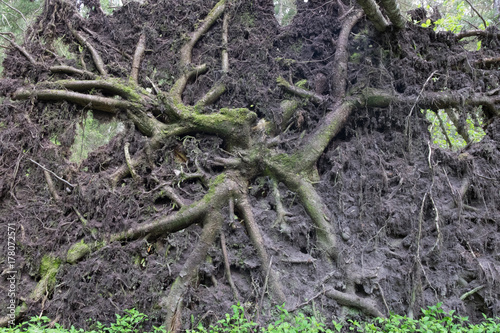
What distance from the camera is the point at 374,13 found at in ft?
13.9

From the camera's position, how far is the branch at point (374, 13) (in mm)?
3982

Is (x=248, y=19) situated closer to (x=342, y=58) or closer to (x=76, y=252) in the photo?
(x=342, y=58)

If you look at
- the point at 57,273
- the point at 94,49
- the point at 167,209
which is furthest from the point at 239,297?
the point at 94,49

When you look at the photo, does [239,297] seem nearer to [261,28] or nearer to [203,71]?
[203,71]

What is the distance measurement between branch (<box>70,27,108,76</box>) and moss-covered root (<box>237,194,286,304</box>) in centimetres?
302

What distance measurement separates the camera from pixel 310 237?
4137 millimetres

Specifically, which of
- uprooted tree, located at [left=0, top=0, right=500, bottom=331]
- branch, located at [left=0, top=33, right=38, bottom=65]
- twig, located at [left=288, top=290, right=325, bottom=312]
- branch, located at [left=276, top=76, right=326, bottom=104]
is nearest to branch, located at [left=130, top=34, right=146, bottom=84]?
uprooted tree, located at [left=0, top=0, right=500, bottom=331]

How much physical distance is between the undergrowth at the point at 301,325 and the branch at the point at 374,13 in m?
3.54

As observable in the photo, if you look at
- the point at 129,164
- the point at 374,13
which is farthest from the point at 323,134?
the point at 129,164

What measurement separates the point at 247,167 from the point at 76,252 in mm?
2332

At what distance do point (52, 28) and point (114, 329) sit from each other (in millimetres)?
5020

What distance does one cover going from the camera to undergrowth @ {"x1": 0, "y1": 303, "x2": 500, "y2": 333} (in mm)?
3041

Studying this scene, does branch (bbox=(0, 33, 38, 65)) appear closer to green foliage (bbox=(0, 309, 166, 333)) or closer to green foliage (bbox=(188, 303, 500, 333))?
green foliage (bbox=(0, 309, 166, 333))

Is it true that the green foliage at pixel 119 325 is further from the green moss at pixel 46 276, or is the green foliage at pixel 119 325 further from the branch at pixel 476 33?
the branch at pixel 476 33
